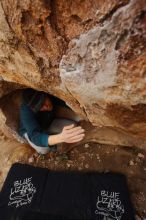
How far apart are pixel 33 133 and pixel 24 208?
49 cm

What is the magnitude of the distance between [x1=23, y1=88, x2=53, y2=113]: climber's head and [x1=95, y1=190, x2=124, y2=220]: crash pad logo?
2.25ft

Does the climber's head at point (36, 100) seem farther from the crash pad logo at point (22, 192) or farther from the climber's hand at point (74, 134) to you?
the crash pad logo at point (22, 192)

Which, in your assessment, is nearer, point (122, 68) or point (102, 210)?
point (122, 68)

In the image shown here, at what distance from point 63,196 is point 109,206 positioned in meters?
0.31

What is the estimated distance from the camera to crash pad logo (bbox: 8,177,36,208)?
1828 mm

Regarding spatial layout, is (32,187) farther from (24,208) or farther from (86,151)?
(86,151)

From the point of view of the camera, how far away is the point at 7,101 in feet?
7.11

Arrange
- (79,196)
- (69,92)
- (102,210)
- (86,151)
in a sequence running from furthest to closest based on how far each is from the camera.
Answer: (86,151) → (79,196) → (102,210) → (69,92)

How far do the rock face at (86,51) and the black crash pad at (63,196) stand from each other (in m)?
0.52

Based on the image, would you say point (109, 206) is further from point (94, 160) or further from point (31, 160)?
point (31, 160)

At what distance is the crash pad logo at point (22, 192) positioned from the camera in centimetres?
183

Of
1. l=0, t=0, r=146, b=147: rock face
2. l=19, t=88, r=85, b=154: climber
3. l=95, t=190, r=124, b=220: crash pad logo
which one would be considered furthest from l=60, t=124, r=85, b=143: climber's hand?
l=95, t=190, r=124, b=220: crash pad logo

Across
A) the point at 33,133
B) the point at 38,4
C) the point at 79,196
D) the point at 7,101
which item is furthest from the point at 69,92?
the point at 7,101

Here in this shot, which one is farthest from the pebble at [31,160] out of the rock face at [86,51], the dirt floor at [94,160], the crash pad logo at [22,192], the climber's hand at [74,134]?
the rock face at [86,51]
